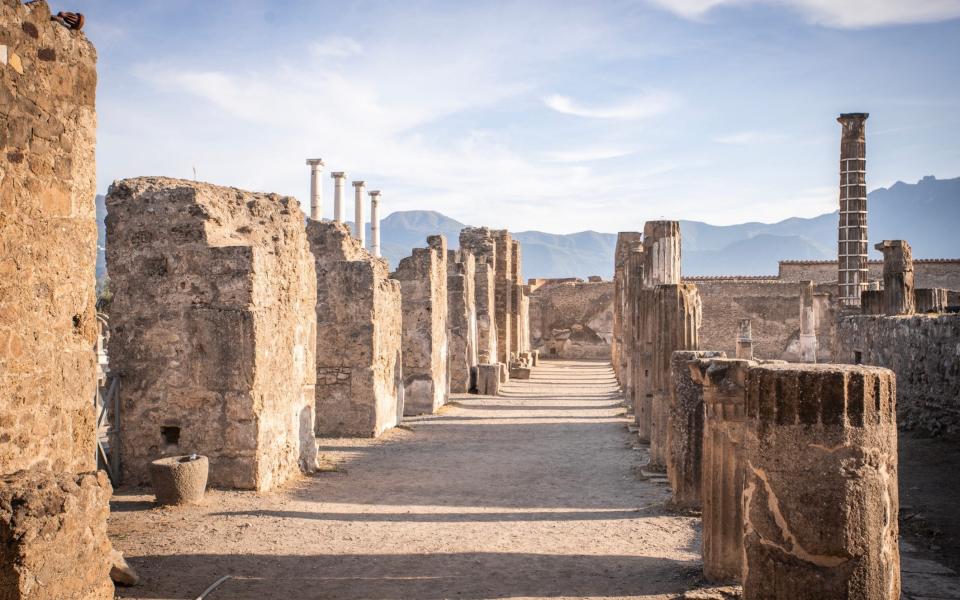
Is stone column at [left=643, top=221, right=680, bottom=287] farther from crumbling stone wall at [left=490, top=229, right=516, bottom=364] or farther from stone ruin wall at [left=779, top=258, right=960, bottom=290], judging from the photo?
stone ruin wall at [left=779, top=258, right=960, bottom=290]

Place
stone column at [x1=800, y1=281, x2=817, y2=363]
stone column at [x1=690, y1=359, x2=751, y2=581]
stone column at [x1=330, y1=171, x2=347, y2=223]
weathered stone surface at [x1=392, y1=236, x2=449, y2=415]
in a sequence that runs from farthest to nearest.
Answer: stone column at [x1=330, y1=171, x2=347, y2=223] → stone column at [x1=800, y1=281, x2=817, y2=363] → weathered stone surface at [x1=392, y1=236, x2=449, y2=415] → stone column at [x1=690, y1=359, x2=751, y2=581]

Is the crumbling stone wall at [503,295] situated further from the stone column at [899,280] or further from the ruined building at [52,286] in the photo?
the ruined building at [52,286]

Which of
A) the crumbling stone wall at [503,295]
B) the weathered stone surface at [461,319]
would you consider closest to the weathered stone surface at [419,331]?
the weathered stone surface at [461,319]

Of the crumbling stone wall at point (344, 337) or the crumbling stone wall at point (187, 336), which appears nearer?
Result: the crumbling stone wall at point (187, 336)

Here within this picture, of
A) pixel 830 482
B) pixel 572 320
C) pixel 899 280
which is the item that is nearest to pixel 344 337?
pixel 830 482

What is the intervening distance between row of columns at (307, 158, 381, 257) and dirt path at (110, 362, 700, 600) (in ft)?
69.8

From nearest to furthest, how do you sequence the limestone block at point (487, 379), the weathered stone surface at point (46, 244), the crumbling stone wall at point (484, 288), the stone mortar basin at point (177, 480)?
the weathered stone surface at point (46, 244) < the stone mortar basin at point (177, 480) < the limestone block at point (487, 379) < the crumbling stone wall at point (484, 288)

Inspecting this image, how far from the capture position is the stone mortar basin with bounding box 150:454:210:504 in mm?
7875

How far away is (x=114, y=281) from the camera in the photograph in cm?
890

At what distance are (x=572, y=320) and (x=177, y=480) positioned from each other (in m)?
35.4

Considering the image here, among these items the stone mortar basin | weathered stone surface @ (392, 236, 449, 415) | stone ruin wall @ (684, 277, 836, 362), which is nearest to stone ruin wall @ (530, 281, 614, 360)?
stone ruin wall @ (684, 277, 836, 362)

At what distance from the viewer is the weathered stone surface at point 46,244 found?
4699mm

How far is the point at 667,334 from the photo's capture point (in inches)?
430

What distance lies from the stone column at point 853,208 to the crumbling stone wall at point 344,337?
1679 cm
